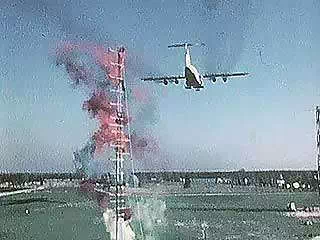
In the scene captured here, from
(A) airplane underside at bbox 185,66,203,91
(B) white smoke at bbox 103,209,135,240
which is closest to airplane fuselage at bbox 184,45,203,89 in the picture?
(A) airplane underside at bbox 185,66,203,91

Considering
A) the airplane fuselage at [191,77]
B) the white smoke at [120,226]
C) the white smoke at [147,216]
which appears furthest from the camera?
the white smoke at [147,216]

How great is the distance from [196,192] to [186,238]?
16.1 metres

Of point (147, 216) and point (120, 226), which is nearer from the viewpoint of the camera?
point (120, 226)

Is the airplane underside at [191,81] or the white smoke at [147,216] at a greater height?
the airplane underside at [191,81]

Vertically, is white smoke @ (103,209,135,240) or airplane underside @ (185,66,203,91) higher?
airplane underside @ (185,66,203,91)

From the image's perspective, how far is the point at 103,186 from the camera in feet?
28.9

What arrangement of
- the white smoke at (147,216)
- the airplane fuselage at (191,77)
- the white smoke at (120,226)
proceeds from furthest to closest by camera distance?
the white smoke at (147,216)
the white smoke at (120,226)
the airplane fuselage at (191,77)

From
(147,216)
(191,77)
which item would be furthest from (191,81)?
(147,216)

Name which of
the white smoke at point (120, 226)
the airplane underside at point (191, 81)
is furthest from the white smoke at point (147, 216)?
the airplane underside at point (191, 81)

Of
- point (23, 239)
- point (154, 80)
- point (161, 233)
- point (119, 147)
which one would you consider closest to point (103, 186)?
point (119, 147)

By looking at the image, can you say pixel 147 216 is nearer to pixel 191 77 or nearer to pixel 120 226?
pixel 120 226

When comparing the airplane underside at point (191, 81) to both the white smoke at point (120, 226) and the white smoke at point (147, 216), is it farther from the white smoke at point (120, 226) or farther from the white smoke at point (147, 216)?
the white smoke at point (147, 216)

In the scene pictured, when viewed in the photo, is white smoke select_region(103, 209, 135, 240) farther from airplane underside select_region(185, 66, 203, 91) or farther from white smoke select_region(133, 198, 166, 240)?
airplane underside select_region(185, 66, 203, 91)

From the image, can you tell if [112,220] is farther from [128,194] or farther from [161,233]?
[161,233]
